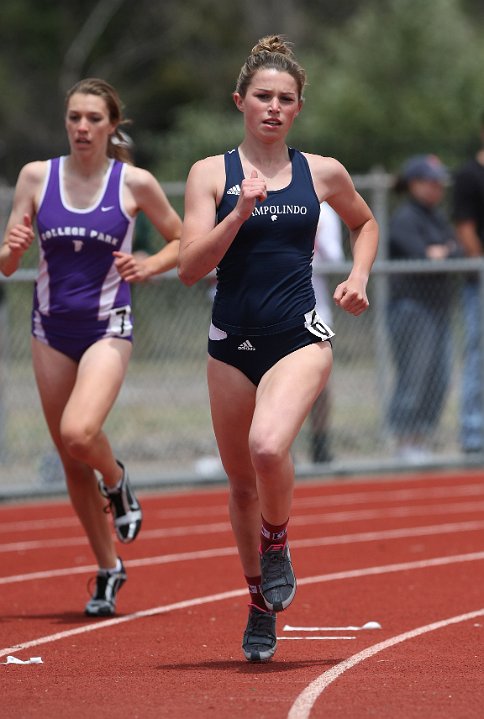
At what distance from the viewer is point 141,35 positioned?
2015 inches

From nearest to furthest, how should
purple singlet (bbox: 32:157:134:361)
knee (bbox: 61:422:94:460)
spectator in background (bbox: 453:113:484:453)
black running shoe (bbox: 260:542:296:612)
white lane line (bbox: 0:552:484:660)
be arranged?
black running shoe (bbox: 260:542:296:612) → white lane line (bbox: 0:552:484:660) → knee (bbox: 61:422:94:460) → purple singlet (bbox: 32:157:134:361) → spectator in background (bbox: 453:113:484:453)

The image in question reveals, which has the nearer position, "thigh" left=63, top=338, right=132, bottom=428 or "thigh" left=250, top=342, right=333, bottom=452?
"thigh" left=250, top=342, right=333, bottom=452

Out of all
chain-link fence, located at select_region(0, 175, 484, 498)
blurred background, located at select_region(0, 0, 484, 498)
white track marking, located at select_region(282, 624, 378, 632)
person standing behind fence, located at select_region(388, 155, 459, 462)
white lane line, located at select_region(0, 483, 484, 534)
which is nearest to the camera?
white track marking, located at select_region(282, 624, 378, 632)

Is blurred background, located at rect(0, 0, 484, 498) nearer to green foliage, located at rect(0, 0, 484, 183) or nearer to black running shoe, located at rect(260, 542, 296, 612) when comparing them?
green foliage, located at rect(0, 0, 484, 183)

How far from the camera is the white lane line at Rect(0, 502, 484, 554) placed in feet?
36.2

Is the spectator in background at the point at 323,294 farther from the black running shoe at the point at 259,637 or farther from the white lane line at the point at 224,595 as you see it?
the black running shoe at the point at 259,637

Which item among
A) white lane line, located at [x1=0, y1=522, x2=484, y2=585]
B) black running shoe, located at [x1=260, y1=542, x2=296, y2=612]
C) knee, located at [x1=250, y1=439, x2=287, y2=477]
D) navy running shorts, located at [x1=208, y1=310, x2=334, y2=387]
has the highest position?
navy running shorts, located at [x1=208, y1=310, x2=334, y2=387]

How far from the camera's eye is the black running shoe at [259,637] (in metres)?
6.71

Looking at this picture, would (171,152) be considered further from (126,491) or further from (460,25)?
(126,491)

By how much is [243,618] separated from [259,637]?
4.23ft

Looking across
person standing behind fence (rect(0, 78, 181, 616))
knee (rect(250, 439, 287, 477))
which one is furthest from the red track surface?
knee (rect(250, 439, 287, 477))

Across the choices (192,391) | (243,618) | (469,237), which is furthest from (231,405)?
(469,237)

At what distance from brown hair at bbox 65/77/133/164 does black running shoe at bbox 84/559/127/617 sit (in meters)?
2.11

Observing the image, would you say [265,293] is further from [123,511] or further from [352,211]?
[123,511]
